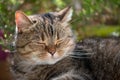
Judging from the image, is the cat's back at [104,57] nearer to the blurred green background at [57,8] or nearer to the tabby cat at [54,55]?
the tabby cat at [54,55]

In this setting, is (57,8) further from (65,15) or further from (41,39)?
(41,39)

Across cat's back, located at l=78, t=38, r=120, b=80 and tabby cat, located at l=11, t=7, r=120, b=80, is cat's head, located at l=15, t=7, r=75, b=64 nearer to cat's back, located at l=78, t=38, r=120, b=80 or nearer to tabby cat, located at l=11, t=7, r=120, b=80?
tabby cat, located at l=11, t=7, r=120, b=80

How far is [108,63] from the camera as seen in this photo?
2.51 m

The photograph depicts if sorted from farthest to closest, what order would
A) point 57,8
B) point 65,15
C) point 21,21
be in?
1. point 57,8
2. point 65,15
3. point 21,21

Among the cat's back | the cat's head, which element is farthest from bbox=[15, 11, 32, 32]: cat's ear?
the cat's back

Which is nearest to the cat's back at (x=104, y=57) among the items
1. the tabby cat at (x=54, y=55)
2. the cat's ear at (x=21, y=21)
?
the tabby cat at (x=54, y=55)

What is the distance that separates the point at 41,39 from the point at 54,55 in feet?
0.44

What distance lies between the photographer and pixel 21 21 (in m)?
2.36

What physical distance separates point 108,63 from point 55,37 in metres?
0.42

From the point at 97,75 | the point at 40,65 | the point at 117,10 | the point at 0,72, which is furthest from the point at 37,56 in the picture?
the point at 117,10

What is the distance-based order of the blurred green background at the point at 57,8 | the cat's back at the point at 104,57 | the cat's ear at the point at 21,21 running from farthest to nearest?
the blurred green background at the point at 57,8 → the cat's back at the point at 104,57 → the cat's ear at the point at 21,21

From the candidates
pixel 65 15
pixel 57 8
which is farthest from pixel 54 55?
pixel 57 8

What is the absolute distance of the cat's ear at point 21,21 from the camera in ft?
7.66

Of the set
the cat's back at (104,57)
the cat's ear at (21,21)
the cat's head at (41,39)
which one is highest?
the cat's ear at (21,21)
